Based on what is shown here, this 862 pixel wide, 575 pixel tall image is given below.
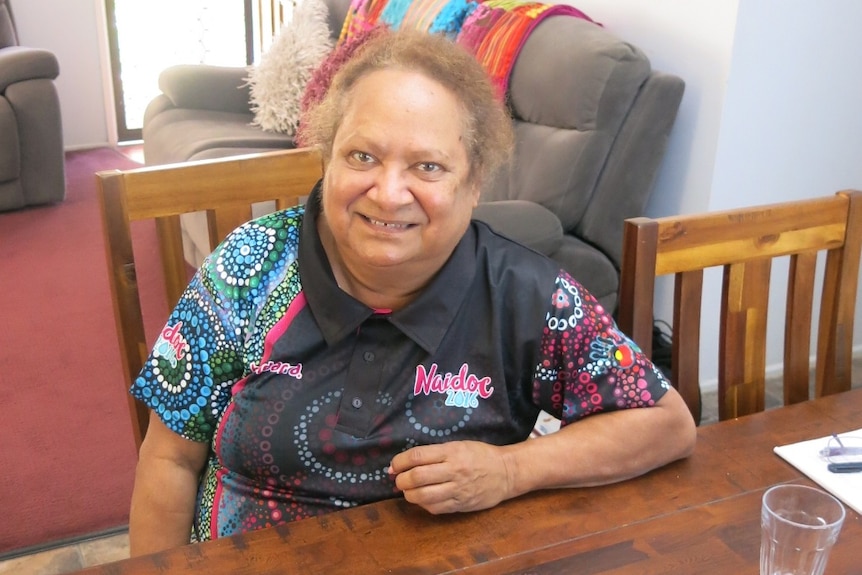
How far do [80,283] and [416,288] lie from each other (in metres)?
2.54

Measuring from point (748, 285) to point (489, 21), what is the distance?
1.59 metres

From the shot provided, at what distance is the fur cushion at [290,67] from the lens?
11.4 ft

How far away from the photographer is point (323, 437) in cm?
110

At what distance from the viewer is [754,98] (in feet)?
7.52

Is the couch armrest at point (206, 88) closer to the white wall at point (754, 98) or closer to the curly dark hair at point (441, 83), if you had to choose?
the white wall at point (754, 98)

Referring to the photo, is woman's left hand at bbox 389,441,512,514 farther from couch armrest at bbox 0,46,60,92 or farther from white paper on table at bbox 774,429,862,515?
couch armrest at bbox 0,46,60,92

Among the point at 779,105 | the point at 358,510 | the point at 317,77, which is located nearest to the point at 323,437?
the point at 358,510

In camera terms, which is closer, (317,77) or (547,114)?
(547,114)

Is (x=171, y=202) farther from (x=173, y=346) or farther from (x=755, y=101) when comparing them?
(x=755, y=101)

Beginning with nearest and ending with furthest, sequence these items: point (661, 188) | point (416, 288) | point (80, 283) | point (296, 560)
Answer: point (296, 560)
point (416, 288)
point (661, 188)
point (80, 283)

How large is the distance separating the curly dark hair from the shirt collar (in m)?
0.12

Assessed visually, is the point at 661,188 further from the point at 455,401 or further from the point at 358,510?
the point at 358,510

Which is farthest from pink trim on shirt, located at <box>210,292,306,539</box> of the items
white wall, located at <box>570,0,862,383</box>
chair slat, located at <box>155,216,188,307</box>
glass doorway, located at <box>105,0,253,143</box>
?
glass doorway, located at <box>105,0,253,143</box>

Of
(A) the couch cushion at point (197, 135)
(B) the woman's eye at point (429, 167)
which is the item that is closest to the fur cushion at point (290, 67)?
(A) the couch cushion at point (197, 135)
